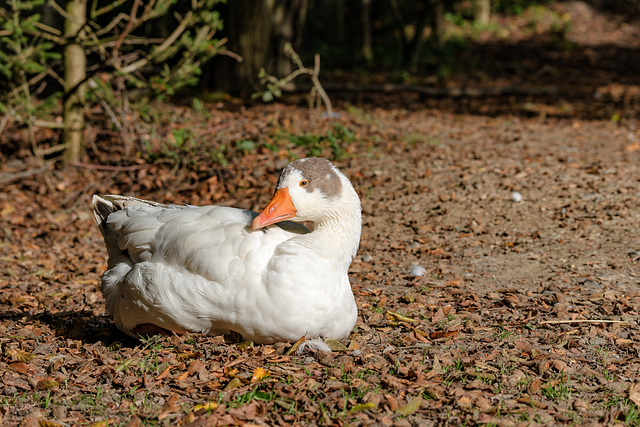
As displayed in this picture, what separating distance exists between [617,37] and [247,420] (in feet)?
72.9

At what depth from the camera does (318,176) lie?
3.91 meters

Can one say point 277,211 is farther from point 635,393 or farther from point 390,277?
point 635,393

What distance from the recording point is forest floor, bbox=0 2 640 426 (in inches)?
123

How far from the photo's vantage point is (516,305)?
4434 millimetres

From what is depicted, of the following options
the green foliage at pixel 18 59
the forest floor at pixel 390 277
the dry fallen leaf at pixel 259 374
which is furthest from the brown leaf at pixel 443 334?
the green foliage at pixel 18 59

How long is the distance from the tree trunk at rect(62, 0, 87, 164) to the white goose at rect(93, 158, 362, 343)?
423 cm

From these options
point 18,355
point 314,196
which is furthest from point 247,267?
point 18,355

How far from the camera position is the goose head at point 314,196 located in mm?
3869

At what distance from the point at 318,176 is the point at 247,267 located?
31.5 inches

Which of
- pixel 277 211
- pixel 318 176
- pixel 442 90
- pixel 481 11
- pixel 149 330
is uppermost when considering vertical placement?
pixel 481 11

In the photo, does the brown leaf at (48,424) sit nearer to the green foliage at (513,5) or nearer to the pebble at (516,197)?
the pebble at (516,197)

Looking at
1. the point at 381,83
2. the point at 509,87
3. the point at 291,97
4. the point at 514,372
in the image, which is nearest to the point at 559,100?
the point at 509,87

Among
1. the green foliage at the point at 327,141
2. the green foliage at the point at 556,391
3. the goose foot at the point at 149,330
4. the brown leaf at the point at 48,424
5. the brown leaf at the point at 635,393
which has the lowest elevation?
the goose foot at the point at 149,330

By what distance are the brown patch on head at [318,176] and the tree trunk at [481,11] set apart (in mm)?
18887
